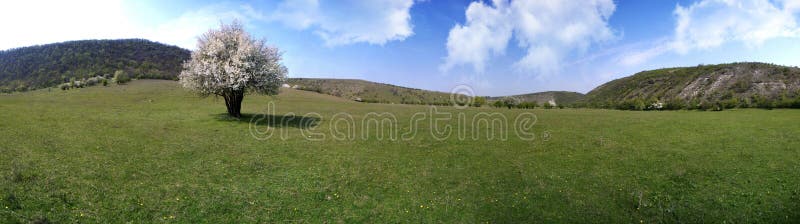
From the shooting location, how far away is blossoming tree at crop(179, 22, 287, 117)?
30375mm

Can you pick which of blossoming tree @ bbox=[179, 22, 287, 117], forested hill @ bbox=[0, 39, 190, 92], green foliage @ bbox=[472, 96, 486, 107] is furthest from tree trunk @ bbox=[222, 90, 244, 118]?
forested hill @ bbox=[0, 39, 190, 92]

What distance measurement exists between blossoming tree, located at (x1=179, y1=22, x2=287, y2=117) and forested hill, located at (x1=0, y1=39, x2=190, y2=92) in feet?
186

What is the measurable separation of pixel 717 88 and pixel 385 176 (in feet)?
243

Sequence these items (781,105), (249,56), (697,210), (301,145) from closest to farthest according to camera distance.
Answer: (697,210)
(301,145)
(249,56)
(781,105)

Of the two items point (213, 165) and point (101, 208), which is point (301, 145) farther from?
point (101, 208)

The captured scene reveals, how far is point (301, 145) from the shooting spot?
23.1m

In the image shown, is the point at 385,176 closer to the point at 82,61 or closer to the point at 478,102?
the point at 478,102

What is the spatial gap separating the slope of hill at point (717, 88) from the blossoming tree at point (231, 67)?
4958 cm

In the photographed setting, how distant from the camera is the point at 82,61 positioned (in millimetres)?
96125

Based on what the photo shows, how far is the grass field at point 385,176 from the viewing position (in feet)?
42.2

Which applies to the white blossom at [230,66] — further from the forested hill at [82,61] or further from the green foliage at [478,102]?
the forested hill at [82,61]

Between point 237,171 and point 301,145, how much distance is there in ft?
20.7

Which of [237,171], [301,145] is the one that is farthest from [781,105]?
[237,171]

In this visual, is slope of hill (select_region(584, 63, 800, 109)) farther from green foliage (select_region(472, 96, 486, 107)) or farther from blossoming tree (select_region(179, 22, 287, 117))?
blossoming tree (select_region(179, 22, 287, 117))
